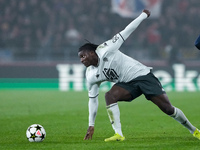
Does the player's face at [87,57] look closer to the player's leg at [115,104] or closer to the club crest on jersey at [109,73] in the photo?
the club crest on jersey at [109,73]

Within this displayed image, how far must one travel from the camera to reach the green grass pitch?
23.1ft

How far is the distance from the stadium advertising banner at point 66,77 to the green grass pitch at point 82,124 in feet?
12.6

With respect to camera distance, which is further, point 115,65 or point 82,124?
point 82,124

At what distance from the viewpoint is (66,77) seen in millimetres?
20906

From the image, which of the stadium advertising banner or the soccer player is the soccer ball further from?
the stadium advertising banner

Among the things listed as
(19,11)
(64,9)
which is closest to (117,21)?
(64,9)

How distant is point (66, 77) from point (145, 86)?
45.1 ft

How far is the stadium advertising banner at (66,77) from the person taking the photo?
20.5 meters

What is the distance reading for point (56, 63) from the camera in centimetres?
2122

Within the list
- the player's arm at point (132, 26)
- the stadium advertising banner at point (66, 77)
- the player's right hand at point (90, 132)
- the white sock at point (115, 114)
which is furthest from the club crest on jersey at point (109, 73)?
the stadium advertising banner at point (66, 77)

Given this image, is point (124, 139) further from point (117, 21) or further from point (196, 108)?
point (117, 21)

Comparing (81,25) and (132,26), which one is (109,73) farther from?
(81,25)

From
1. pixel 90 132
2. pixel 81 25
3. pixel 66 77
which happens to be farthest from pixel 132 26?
pixel 81 25

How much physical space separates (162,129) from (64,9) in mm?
15913
